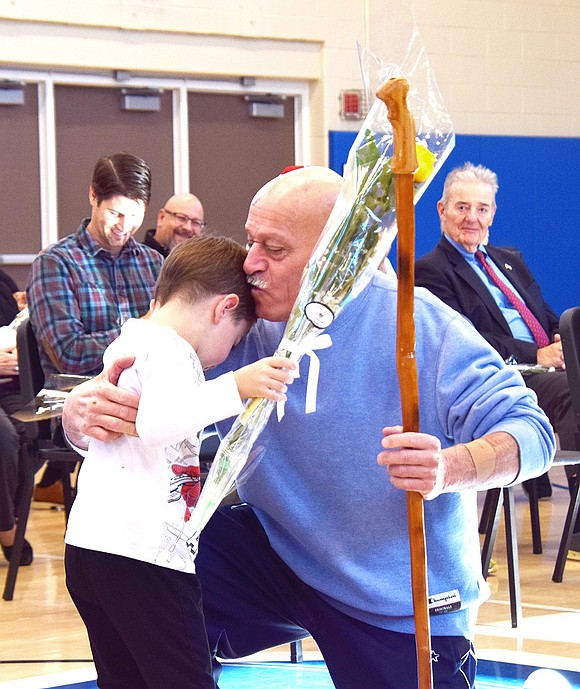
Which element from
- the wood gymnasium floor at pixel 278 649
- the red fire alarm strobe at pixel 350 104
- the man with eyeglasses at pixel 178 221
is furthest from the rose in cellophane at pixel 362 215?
the red fire alarm strobe at pixel 350 104

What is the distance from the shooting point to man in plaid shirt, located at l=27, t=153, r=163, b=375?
13.6 ft

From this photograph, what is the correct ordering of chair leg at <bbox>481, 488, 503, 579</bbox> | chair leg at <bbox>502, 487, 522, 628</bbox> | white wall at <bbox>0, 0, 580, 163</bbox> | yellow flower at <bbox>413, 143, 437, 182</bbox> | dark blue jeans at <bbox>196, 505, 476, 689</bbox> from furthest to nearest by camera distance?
white wall at <bbox>0, 0, 580, 163</bbox>
chair leg at <bbox>481, 488, 503, 579</bbox>
chair leg at <bbox>502, 487, 522, 628</bbox>
dark blue jeans at <bbox>196, 505, 476, 689</bbox>
yellow flower at <bbox>413, 143, 437, 182</bbox>

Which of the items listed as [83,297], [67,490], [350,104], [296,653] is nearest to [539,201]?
[350,104]

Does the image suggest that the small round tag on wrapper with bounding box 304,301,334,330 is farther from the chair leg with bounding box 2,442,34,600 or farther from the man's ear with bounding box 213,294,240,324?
the chair leg with bounding box 2,442,34,600

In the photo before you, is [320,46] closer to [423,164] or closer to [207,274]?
[207,274]

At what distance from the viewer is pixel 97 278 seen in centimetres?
435

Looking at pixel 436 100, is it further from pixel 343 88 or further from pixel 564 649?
pixel 343 88

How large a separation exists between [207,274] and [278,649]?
1.67 meters

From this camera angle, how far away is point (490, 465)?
1.83m

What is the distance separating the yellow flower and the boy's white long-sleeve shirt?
444 millimetres

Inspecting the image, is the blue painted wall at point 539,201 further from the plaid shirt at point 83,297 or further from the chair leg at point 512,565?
the chair leg at point 512,565

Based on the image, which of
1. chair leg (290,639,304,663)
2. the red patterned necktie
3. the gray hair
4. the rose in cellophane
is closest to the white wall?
the gray hair

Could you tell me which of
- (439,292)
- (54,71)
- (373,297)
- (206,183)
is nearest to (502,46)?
(206,183)

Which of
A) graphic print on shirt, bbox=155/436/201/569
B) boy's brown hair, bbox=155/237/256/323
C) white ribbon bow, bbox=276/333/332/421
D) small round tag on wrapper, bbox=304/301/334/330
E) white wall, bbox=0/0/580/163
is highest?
white wall, bbox=0/0/580/163
